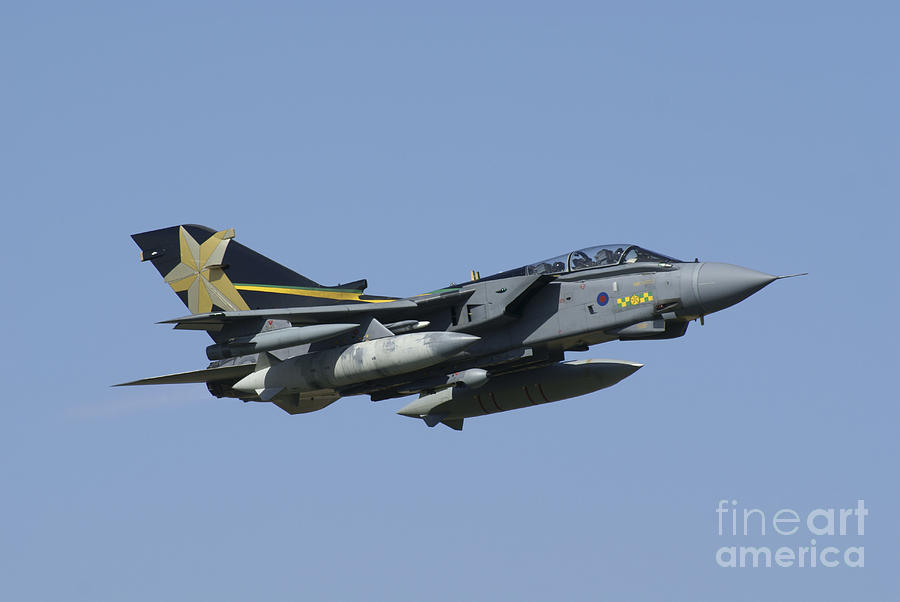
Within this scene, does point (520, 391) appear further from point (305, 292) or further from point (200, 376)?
point (200, 376)

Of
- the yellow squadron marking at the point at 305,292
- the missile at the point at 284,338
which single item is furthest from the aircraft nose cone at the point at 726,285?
the missile at the point at 284,338

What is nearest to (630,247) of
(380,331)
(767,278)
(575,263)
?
(575,263)

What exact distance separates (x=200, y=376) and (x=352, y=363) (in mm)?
4567

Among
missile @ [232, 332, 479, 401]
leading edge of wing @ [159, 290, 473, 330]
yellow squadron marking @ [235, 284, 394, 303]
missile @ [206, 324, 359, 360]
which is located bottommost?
missile @ [232, 332, 479, 401]

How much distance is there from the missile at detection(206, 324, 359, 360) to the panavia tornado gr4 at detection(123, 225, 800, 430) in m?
0.03

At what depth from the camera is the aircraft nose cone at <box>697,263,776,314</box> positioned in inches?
979

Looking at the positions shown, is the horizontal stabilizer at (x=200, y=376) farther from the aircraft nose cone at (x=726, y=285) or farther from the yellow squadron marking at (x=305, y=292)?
the aircraft nose cone at (x=726, y=285)

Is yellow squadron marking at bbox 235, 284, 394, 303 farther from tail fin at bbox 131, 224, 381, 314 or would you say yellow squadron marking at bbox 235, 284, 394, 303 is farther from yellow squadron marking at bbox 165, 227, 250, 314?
yellow squadron marking at bbox 165, 227, 250, 314

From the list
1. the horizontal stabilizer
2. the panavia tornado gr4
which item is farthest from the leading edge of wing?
the horizontal stabilizer

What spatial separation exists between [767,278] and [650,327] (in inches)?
99.4

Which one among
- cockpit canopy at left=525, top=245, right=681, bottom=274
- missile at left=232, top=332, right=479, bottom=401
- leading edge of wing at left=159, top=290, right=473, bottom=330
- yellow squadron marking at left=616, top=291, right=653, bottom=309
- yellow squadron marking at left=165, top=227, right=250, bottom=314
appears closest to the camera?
missile at left=232, top=332, right=479, bottom=401

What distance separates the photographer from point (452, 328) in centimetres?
2675

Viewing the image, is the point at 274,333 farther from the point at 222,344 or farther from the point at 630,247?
the point at 630,247

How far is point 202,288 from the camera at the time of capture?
101ft
